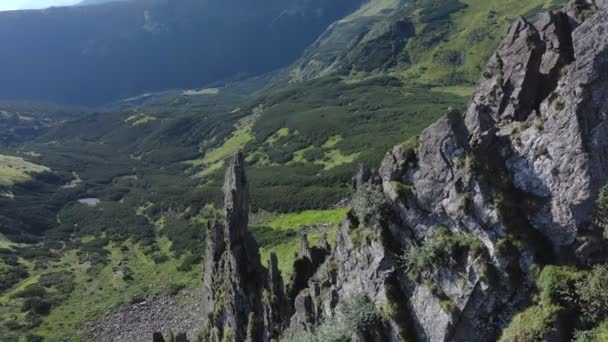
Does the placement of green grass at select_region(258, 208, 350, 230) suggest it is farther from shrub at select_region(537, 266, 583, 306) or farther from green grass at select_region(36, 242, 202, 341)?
→ shrub at select_region(537, 266, 583, 306)

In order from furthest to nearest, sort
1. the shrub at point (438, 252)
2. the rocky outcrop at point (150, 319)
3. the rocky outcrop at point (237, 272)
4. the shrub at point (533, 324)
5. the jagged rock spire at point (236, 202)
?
the rocky outcrop at point (150, 319) < the jagged rock spire at point (236, 202) < the rocky outcrop at point (237, 272) < the shrub at point (438, 252) < the shrub at point (533, 324)

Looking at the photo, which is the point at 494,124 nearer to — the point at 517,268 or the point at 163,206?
the point at 517,268

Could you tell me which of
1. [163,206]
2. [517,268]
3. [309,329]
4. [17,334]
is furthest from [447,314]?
[163,206]

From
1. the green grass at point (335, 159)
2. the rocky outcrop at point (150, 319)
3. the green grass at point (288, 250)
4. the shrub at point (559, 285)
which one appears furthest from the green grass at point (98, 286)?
the shrub at point (559, 285)

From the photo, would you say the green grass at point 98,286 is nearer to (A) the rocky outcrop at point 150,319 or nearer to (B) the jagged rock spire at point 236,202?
(A) the rocky outcrop at point 150,319

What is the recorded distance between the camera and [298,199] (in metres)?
114

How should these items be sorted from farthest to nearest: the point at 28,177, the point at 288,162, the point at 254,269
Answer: the point at 28,177
the point at 288,162
the point at 254,269

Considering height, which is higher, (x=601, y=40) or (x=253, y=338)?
(x=601, y=40)

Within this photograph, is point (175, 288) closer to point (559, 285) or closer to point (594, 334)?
point (559, 285)

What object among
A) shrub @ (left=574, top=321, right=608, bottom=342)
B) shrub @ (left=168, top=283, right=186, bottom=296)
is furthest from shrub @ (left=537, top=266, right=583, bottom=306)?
shrub @ (left=168, top=283, right=186, bottom=296)

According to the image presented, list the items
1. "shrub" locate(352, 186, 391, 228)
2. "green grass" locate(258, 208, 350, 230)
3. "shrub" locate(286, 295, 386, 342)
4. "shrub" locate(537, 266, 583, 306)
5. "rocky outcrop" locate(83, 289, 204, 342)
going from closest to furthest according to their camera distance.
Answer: "shrub" locate(537, 266, 583, 306), "shrub" locate(286, 295, 386, 342), "shrub" locate(352, 186, 391, 228), "rocky outcrop" locate(83, 289, 204, 342), "green grass" locate(258, 208, 350, 230)

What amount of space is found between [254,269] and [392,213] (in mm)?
17936

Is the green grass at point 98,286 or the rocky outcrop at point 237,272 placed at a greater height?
the green grass at point 98,286

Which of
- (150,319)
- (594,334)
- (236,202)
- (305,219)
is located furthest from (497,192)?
(305,219)
